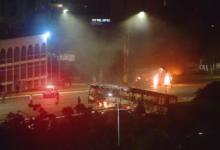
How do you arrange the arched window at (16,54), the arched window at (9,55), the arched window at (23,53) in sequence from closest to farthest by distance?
1. the arched window at (9,55)
2. the arched window at (16,54)
3. the arched window at (23,53)

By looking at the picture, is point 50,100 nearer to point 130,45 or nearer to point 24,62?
point 24,62

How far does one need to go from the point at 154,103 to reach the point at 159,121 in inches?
196

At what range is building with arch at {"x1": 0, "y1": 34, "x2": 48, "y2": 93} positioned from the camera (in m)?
40.1

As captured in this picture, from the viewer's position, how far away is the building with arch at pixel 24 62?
4006cm

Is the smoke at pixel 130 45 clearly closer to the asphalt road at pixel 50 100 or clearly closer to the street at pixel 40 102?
the asphalt road at pixel 50 100

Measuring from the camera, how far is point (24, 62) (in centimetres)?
4350

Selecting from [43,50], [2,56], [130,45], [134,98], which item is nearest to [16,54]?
[2,56]

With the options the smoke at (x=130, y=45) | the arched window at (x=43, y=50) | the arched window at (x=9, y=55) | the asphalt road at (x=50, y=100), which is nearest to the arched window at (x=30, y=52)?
the arched window at (x=43, y=50)

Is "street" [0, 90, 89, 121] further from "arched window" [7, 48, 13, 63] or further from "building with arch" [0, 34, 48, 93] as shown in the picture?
"arched window" [7, 48, 13, 63]

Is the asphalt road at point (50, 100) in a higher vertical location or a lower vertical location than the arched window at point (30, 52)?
lower

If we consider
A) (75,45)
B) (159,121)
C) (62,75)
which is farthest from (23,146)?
(75,45)

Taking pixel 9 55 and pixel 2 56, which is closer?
pixel 2 56

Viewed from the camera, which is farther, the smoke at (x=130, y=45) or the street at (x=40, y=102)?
the smoke at (x=130, y=45)

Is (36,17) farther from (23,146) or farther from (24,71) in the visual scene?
(23,146)
